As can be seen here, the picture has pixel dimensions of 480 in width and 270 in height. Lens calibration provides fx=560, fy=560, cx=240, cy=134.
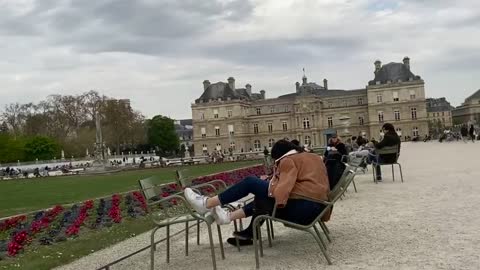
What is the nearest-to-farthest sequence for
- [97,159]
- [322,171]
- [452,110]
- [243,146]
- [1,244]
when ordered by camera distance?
[322,171]
[1,244]
[97,159]
[243,146]
[452,110]

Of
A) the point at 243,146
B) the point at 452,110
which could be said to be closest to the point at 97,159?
the point at 243,146

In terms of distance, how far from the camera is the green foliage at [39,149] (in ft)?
241

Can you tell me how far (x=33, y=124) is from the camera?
83812mm

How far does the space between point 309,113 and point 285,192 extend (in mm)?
97308

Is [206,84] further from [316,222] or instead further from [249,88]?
[316,222]

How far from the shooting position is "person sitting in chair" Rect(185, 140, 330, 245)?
5.53 meters

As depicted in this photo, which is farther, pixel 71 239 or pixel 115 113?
pixel 115 113

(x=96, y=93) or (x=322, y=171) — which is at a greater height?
(x=96, y=93)

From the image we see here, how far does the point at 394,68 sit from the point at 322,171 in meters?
96.6

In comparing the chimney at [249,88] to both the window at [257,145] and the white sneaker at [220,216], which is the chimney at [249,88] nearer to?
the window at [257,145]

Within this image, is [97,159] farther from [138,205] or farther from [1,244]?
[1,244]

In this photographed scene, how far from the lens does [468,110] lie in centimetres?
12838

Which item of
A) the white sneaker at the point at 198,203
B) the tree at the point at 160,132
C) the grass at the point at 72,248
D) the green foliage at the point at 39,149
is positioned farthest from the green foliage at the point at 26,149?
the white sneaker at the point at 198,203

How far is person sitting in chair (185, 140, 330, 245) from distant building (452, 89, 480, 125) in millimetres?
123448
